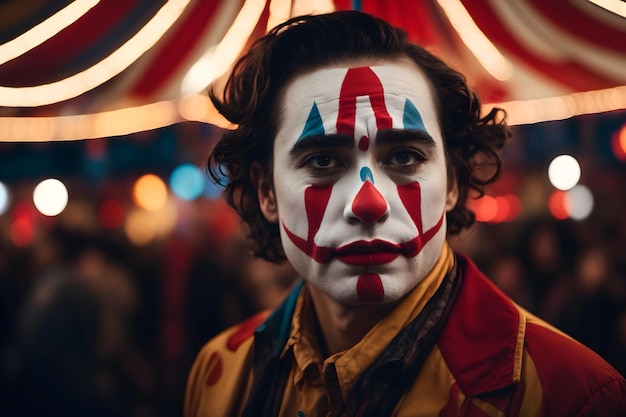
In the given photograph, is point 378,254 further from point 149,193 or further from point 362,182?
point 149,193

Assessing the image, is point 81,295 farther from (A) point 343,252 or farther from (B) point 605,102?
(B) point 605,102

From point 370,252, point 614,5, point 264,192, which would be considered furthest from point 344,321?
point 614,5

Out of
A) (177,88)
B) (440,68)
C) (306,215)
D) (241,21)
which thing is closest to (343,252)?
(306,215)

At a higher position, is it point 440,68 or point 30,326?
point 440,68

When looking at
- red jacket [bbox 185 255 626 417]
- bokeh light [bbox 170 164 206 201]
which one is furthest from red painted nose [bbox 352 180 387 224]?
bokeh light [bbox 170 164 206 201]

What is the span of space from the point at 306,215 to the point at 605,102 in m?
1.55

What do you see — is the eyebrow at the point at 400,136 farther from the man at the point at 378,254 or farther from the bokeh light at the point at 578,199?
the bokeh light at the point at 578,199

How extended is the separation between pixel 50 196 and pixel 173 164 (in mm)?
1625

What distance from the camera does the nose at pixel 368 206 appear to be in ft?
6.39

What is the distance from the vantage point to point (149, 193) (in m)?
9.94

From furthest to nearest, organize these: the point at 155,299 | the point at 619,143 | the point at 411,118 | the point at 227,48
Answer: the point at 619,143, the point at 155,299, the point at 227,48, the point at 411,118

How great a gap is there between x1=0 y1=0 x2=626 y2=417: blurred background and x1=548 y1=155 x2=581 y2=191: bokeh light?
0.02 m

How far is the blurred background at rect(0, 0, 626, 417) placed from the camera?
2.58m

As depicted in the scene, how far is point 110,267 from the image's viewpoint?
4629mm
